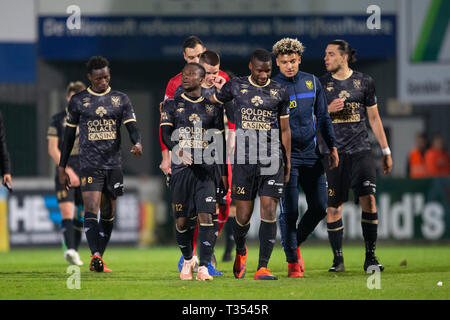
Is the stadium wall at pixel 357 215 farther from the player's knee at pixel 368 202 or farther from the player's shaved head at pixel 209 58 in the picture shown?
the player's shaved head at pixel 209 58

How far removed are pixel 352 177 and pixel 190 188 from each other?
Result: 1.88 m

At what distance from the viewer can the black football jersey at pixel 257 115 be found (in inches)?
367

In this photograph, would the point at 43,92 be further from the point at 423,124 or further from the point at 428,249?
the point at 428,249

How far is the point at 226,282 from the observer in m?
9.30

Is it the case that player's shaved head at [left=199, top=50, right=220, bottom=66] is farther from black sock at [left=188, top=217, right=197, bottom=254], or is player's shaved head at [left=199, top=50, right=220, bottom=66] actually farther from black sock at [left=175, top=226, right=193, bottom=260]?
black sock at [left=175, top=226, right=193, bottom=260]

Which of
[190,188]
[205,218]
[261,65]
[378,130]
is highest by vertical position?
[261,65]

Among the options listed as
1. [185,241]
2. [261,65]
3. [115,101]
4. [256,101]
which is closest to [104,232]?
[115,101]

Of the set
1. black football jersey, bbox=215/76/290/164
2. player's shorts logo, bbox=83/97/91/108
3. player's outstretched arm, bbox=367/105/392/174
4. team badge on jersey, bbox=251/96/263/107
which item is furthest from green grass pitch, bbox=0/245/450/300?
player's shorts logo, bbox=83/97/91/108

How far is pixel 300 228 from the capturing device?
1031 centimetres

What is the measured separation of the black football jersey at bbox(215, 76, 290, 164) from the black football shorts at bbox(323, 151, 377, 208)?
1234 mm

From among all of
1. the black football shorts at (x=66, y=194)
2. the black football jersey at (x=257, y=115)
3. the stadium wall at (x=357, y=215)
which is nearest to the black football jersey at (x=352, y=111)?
the black football jersey at (x=257, y=115)

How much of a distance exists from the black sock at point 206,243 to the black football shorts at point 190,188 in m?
0.18

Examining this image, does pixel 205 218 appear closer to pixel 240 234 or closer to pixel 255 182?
pixel 240 234
